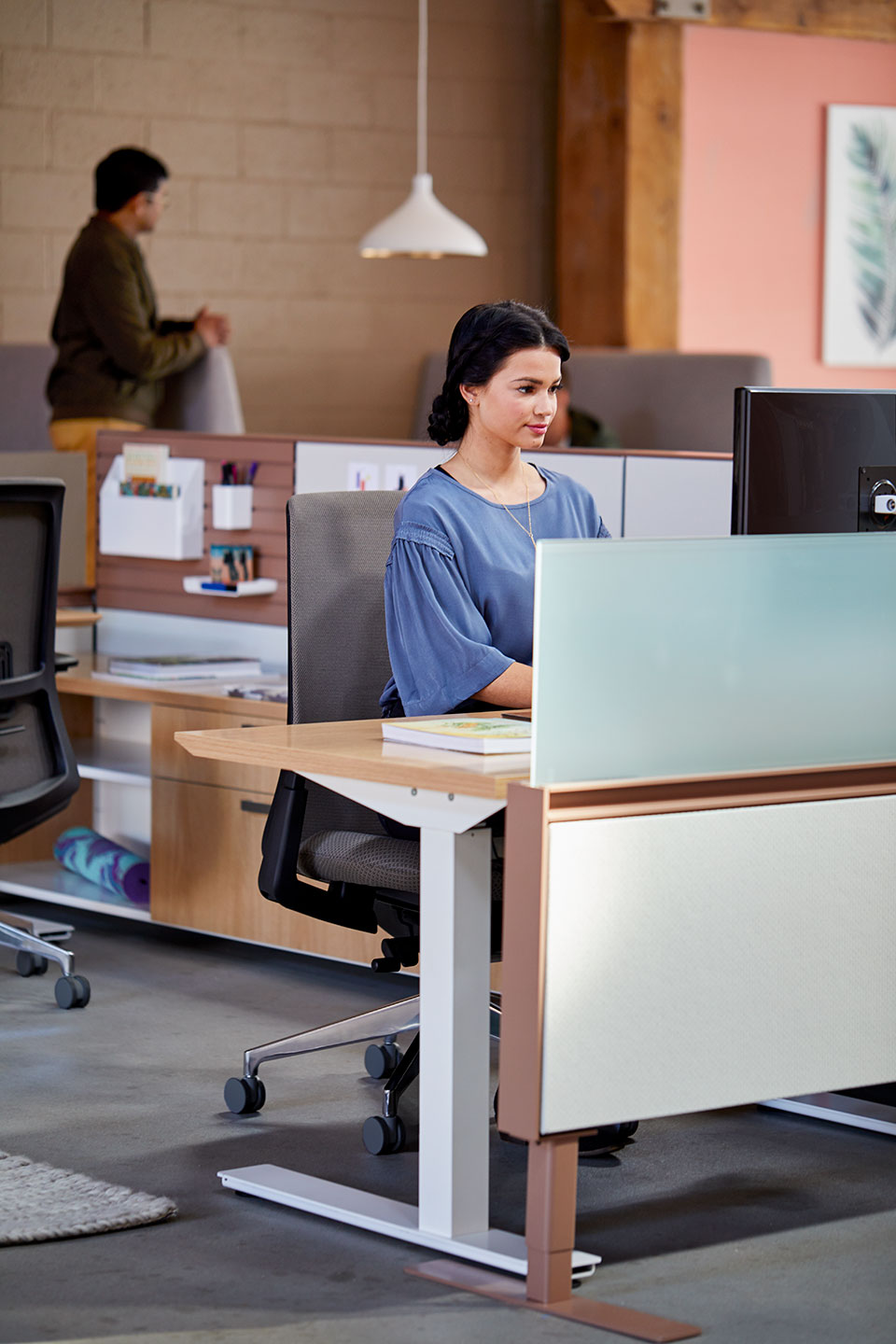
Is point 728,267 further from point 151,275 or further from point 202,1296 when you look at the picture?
point 202,1296

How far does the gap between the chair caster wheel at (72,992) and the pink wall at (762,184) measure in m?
4.80

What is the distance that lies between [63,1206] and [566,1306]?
0.76m

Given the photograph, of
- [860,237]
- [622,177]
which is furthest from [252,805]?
[860,237]

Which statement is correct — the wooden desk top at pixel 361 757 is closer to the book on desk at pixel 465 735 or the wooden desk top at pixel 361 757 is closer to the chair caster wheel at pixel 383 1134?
the book on desk at pixel 465 735

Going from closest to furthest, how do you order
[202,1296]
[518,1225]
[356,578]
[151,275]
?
[202,1296]
[518,1225]
[356,578]
[151,275]

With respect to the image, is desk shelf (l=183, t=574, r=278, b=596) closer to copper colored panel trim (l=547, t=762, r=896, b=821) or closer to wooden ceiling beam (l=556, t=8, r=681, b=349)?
copper colored panel trim (l=547, t=762, r=896, b=821)

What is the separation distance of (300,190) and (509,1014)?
5859 mm

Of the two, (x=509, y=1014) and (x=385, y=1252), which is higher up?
(x=509, y=1014)

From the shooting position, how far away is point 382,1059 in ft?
11.4

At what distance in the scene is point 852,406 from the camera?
2947 mm

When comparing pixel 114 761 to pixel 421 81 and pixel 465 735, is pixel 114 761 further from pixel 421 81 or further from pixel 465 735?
pixel 421 81

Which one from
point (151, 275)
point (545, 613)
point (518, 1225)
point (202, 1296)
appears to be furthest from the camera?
point (151, 275)

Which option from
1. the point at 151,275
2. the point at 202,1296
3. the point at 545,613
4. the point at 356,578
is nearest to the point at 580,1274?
the point at 202,1296

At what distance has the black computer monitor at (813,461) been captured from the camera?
9.45 feet
